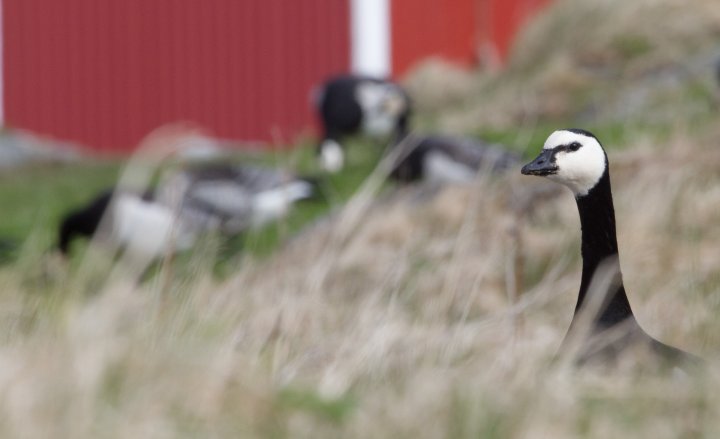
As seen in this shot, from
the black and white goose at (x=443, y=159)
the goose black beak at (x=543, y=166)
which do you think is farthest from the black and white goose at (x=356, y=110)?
the goose black beak at (x=543, y=166)

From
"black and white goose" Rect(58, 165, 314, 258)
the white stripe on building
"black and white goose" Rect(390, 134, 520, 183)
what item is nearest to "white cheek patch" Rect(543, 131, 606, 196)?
"black and white goose" Rect(58, 165, 314, 258)

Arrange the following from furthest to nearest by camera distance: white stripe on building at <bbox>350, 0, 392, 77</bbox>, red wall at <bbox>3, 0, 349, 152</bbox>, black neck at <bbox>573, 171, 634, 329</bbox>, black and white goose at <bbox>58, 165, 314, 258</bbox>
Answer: red wall at <bbox>3, 0, 349, 152</bbox>, white stripe on building at <bbox>350, 0, 392, 77</bbox>, black and white goose at <bbox>58, 165, 314, 258</bbox>, black neck at <bbox>573, 171, 634, 329</bbox>

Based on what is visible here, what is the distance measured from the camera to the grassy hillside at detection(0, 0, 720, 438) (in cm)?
350

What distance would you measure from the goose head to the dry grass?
0.48 meters

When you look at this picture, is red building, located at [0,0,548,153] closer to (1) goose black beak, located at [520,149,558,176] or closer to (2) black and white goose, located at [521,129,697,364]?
(2) black and white goose, located at [521,129,697,364]

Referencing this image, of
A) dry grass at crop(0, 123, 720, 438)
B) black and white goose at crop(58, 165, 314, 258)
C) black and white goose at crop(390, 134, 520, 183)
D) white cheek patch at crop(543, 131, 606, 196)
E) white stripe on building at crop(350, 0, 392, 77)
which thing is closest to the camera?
dry grass at crop(0, 123, 720, 438)

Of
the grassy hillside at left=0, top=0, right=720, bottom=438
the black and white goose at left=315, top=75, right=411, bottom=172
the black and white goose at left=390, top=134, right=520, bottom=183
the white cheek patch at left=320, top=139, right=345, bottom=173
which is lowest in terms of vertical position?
the white cheek patch at left=320, top=139, right=345, bottom=173

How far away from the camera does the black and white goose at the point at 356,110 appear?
1750 cm

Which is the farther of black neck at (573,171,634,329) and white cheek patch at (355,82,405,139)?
white cheek patch at (355,82,405,139)

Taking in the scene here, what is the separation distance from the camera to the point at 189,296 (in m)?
4.86

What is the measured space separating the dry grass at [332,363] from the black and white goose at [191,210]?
473cm

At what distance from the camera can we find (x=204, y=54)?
23266 millimetres

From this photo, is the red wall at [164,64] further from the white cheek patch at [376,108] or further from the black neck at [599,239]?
the black neck at [599,239]

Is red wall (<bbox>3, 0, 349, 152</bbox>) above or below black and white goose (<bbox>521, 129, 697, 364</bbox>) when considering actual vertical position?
below
